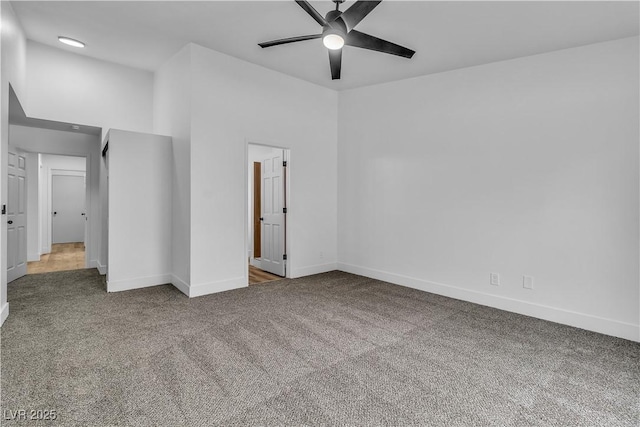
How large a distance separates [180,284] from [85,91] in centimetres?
319

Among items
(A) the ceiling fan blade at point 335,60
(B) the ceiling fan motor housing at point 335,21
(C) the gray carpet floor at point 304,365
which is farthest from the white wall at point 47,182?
(B) the ceiling fan motor housing at point 335,21

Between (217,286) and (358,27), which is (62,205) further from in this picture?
(358,27)

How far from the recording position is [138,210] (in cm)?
421

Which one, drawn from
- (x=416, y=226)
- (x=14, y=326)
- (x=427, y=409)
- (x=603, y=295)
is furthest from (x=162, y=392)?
(x=603, y=295)

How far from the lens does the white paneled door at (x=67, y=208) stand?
9.05 meters

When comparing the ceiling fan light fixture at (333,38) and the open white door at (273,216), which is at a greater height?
the ceiling fan light fixture at (333,38)

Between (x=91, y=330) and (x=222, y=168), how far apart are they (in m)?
2.24

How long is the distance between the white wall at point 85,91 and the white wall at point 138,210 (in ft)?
3.54

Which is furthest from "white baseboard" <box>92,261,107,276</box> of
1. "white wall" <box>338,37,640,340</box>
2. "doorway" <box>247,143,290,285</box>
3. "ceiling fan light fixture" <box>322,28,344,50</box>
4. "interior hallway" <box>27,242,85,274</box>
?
"ceiling fan light fixture" <box>322,28,344,50</box>

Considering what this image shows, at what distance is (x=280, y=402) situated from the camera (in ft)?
6.21

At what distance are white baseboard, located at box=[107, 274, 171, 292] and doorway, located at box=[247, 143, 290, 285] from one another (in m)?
1.21

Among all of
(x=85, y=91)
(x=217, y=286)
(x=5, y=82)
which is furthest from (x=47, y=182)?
(x=217, y=286)

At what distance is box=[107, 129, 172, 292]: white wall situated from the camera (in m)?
4.05

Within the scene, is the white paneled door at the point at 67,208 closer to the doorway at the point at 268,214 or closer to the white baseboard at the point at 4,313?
the doorway at the point at 268,214
